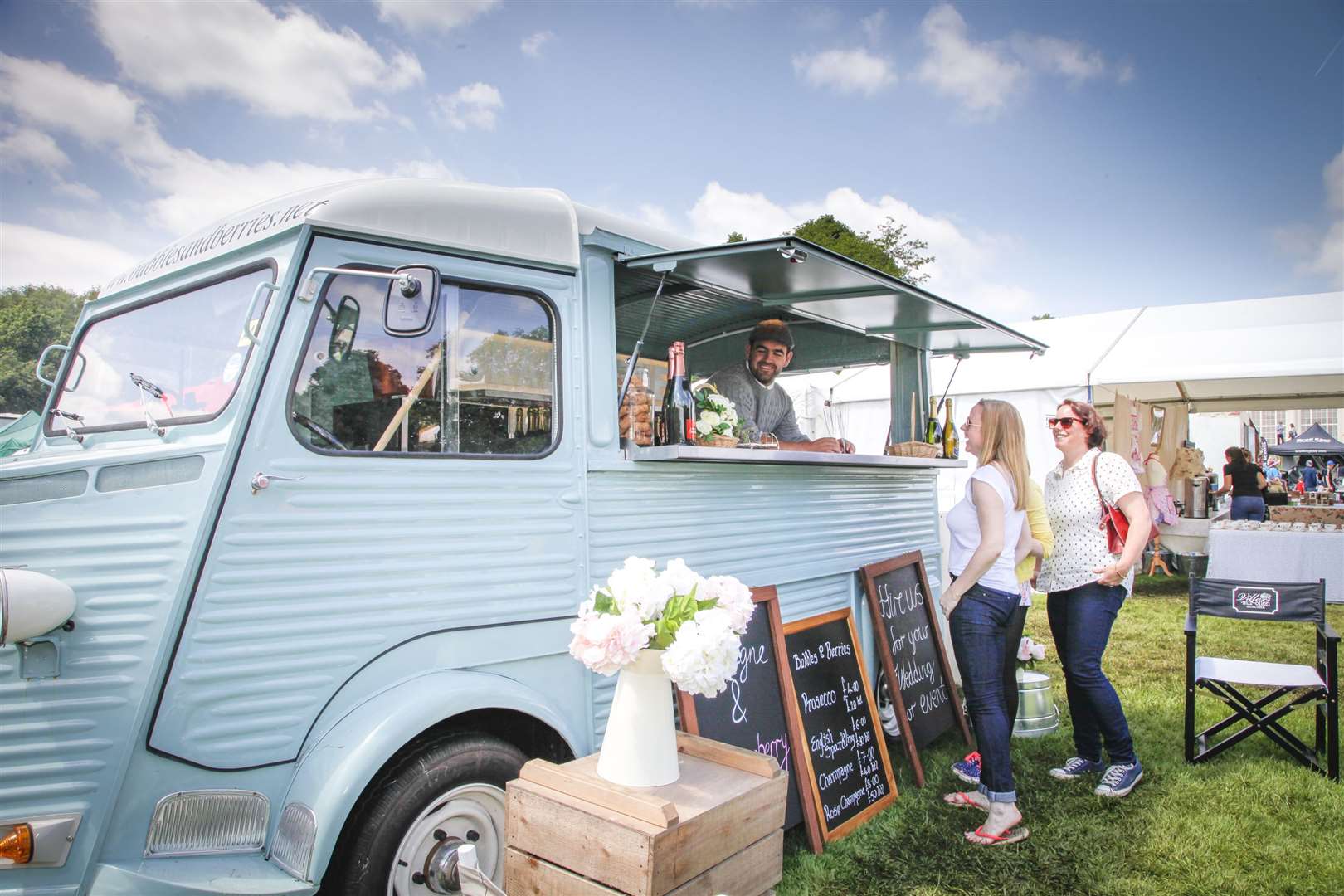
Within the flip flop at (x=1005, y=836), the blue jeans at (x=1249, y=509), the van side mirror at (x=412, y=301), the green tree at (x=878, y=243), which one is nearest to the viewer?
the van side mirror at (x=412, y=301)

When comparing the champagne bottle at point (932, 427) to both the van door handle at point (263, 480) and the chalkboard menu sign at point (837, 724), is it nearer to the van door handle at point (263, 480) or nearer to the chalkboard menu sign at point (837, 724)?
the chalkboard menu sign at point (837, 724)

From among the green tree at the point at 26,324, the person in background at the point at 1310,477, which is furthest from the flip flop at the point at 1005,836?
the person in background at the point at 1310,477

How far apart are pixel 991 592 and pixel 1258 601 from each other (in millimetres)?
1998

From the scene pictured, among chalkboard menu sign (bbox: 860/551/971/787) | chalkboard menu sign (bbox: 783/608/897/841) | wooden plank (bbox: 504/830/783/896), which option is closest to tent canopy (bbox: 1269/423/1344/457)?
chalkboard menu sign (bbox: 860/551/971/787)

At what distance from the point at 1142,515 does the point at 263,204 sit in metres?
3.97

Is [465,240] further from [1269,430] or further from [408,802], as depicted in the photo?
[1269,430]

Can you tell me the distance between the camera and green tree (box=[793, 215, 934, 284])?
1889 centimetres

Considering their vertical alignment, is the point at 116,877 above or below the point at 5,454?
below

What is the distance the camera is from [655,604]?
206cm

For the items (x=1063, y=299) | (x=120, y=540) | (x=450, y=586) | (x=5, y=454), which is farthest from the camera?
(x=1063, y=299)

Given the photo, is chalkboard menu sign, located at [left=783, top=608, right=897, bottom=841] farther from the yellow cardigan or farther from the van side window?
the van side window

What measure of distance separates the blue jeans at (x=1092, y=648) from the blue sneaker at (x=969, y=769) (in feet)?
2.03

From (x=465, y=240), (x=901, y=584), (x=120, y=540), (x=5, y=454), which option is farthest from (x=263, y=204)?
(x=901, y=584)

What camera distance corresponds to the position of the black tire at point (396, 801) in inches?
90.2
